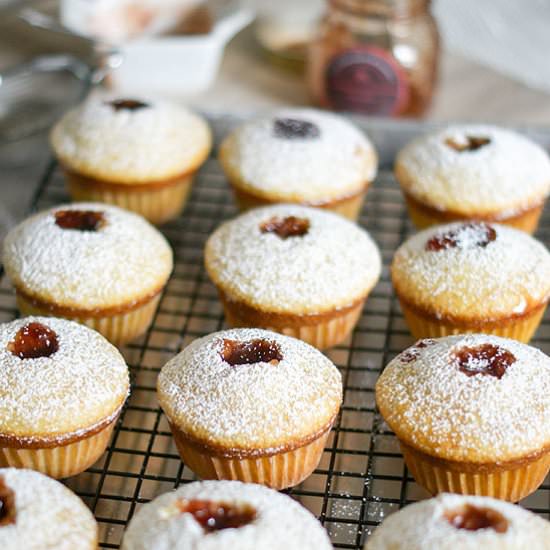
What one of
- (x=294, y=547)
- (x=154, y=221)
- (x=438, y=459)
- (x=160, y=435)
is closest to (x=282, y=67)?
(x=154, y=221)

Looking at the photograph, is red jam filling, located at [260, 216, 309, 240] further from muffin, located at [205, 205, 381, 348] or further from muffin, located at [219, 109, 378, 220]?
muffin, located at [219, 109, 378, 220]

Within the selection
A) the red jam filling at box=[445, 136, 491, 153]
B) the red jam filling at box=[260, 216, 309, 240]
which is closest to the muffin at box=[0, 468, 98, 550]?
the red jam filling at box=[260, 216, 309, 240]

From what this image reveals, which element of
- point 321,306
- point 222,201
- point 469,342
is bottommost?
point 222,201

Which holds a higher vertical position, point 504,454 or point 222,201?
point 504,454

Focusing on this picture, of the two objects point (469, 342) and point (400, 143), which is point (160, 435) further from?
point (400, 143)

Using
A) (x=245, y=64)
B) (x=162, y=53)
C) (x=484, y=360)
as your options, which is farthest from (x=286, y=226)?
(x=245, y=64)
